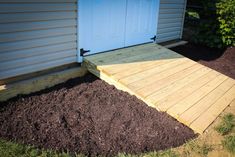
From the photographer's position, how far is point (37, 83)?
380 centimetres

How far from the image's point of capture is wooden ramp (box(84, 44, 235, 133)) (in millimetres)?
3521

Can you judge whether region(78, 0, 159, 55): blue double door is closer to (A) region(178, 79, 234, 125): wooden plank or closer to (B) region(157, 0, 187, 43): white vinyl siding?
(B) region(157, 0, 187, 43): white vinyl siding

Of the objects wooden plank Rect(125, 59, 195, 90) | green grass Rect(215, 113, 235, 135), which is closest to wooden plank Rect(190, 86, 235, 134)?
green grass Rect(215, 113, 235, 135)

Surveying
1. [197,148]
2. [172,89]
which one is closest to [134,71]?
[172,89]

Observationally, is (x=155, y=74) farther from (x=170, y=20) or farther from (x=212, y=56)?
(x=212, y=56)

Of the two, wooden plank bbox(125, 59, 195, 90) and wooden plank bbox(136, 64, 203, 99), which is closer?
wooden plank bbox(136, 64, 203, 99)

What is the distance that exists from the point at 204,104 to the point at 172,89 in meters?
0.52

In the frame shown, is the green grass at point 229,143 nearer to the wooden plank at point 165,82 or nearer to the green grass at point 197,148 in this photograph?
the green grass at point 197,148

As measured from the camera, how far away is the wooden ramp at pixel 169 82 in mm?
3521

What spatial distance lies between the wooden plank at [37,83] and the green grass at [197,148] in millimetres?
2172

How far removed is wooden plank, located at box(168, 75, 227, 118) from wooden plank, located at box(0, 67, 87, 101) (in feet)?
5.67

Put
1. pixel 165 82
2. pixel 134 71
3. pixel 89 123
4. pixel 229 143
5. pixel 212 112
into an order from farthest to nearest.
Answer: pixel 134 71 < pixel 165 82 < pixel 212 112 < pixel 89 123 < pixel 229 143

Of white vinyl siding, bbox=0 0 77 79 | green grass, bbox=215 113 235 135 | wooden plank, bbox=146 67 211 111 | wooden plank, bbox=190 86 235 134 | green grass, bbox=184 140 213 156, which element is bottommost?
green grass, bbox=184 140 213 156

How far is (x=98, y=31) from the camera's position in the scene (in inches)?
177
